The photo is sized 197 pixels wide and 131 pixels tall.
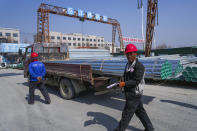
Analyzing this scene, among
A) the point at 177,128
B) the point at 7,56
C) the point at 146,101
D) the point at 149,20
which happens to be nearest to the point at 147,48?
the point at 149,20

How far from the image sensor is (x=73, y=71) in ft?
15.3

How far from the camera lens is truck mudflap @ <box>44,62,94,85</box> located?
4117mm

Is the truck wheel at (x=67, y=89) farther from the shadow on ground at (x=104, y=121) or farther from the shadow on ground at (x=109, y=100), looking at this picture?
the shadow on ground at (x=104, y=121)

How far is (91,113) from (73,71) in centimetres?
155

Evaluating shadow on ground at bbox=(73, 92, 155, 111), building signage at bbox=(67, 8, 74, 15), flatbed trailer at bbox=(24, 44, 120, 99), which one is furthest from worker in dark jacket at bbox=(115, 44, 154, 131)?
building signage at bbox=(67, 8, 74, 15)

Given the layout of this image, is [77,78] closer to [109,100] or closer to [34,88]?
[109,100]

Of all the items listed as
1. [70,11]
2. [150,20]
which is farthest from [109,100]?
[70,11]

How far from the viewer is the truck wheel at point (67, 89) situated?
490 centimetres

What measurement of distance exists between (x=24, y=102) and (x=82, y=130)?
3104 millimetres

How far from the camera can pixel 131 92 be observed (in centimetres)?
249

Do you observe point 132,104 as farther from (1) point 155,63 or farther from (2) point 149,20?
(2) point 149,20

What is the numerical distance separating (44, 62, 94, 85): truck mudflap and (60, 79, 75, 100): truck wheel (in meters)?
0.29

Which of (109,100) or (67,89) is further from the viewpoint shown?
(67,89)

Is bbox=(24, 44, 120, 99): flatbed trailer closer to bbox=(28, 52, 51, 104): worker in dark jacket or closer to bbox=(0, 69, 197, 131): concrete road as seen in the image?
bbox=(0, 69, 197, 131): concrete road
